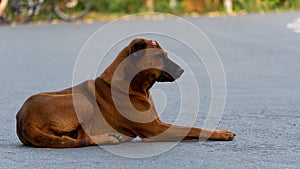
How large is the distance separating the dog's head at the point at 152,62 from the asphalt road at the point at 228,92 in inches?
21.4

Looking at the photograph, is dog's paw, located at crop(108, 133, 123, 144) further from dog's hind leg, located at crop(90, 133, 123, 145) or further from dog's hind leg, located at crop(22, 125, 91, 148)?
dog's hind leg, located at crop(22, 125, 91, 148)

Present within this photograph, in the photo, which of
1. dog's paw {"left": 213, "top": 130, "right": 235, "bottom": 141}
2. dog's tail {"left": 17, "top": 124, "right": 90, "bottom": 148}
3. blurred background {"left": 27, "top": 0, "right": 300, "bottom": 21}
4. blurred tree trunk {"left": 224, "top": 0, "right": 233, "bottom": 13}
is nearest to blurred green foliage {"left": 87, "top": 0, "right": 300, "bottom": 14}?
blurred background {"left": 27, "top": 0, "right": 300, "bottom": 21}

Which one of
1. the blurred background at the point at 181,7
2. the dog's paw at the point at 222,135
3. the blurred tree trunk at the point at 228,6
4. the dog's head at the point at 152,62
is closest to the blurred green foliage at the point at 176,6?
the blurred background at the point at 181,7

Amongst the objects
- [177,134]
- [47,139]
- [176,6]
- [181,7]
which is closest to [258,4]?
[181,7]

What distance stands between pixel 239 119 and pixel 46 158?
253 centimetres

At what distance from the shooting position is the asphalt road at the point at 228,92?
19.4 ft

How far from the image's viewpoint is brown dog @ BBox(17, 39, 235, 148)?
20.5 feet

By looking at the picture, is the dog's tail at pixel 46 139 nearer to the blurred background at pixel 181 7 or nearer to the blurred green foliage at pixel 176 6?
the blurred background at pixel 181 7

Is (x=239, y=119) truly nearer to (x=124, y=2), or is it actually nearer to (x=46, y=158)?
(x=46, y=158)

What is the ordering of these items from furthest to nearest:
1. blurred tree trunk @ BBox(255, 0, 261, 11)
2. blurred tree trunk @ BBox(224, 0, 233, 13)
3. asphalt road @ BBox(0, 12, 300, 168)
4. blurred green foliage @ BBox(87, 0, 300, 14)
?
blurred tree trunk @ BBox(255, 0, 261, 11) < blurred tree trunk @ BBox(224, 0, 233, 13) < blurred green foliage @ BBox(87, 0, 300, 14) < asphalt road @ BBox(0, 12, 300, 168)

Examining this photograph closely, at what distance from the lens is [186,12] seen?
99.6ft

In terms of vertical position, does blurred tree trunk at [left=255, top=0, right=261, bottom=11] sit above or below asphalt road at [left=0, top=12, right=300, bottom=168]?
below

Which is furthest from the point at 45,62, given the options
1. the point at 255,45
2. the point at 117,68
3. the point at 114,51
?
the point at 117,68

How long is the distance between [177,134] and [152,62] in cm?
58
